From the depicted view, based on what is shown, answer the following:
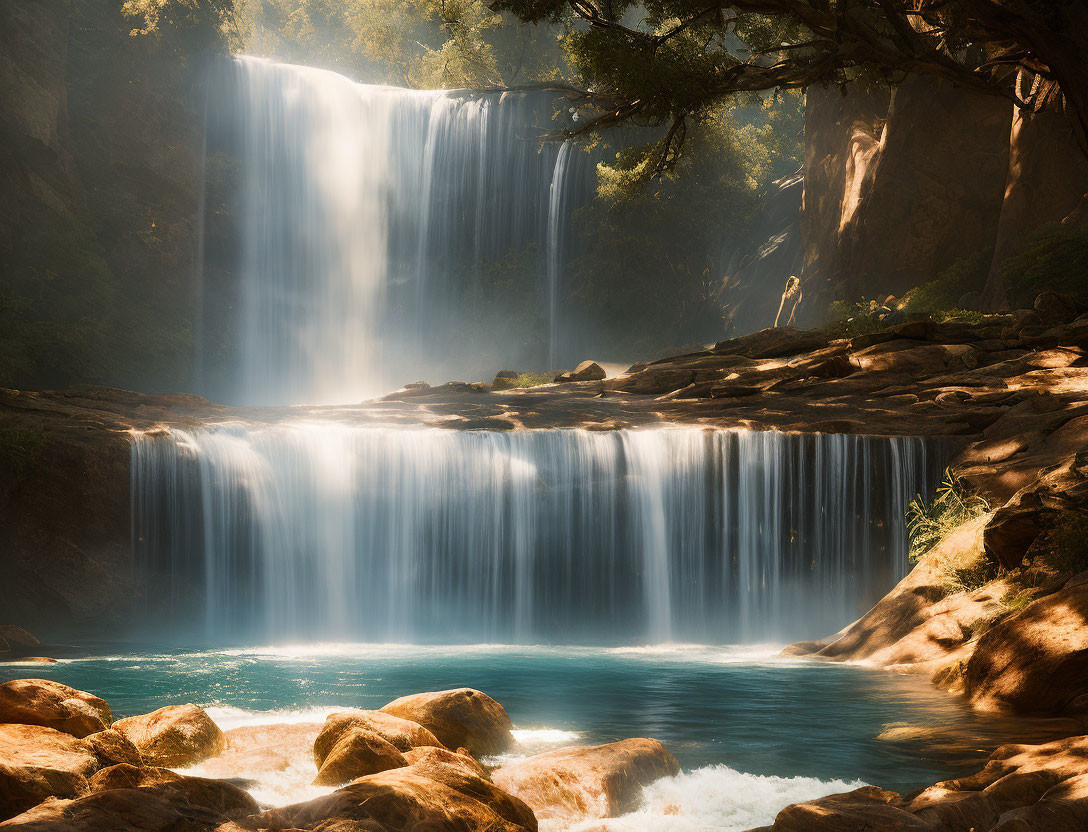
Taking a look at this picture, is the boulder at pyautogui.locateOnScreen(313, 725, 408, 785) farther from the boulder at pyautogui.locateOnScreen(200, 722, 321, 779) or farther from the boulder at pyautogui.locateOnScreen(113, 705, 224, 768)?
the boulder at pyautogui.locateOnScreen(113, 705, 224, 768)

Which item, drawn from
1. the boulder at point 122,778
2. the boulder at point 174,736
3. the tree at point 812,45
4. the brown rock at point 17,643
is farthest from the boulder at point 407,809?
the tree at point 812,45

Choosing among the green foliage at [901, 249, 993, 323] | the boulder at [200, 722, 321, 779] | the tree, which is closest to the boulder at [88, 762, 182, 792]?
the boulder at [200, 722, 321, 779]

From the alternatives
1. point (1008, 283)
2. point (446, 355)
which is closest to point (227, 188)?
point (446, 355)

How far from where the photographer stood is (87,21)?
28750mm

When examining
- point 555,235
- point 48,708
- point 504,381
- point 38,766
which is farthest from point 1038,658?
point 555,235

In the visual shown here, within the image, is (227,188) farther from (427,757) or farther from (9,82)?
(427,757)

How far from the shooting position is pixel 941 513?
14352 mm

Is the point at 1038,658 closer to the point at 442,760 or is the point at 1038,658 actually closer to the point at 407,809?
the point at 442,760

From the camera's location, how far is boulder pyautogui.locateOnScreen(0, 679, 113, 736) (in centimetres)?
596

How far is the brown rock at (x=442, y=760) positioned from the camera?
527cm

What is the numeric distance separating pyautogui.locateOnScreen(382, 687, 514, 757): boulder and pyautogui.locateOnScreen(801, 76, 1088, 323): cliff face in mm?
18370

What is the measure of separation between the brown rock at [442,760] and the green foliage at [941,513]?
8861 mm

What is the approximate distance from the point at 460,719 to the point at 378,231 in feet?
97.7

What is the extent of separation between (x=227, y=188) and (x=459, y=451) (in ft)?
67.2
